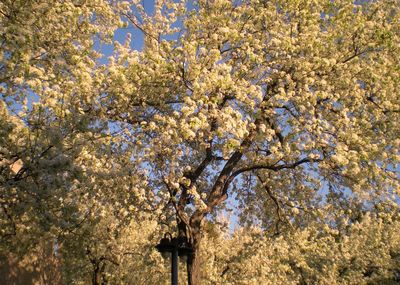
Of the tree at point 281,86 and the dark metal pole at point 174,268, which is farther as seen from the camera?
the tree at point 281,86

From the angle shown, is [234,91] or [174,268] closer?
[174,268]

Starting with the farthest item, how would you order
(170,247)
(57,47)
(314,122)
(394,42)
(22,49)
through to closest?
(394,42) < (314,122) < (57,47) < (170,247) < (22,49)

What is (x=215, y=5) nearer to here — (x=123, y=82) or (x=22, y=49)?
(x=123, y=82)

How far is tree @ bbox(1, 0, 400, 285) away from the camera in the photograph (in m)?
10.3

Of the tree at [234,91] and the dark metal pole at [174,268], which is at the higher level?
the tree at [234,91]

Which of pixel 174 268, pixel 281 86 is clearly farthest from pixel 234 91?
pixel 174 268

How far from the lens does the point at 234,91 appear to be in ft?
36.8

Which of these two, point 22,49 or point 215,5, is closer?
point 22,49

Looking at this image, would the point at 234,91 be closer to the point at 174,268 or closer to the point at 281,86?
the point at 281,86

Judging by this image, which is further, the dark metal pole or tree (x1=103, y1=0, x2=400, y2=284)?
tree (x1=103, y1=0, x2=400, y2=284)

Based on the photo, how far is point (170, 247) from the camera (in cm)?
962

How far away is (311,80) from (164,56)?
13.7 feet

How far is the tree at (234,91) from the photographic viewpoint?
1031 centimetres

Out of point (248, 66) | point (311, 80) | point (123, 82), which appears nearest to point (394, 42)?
point (311, 80)
